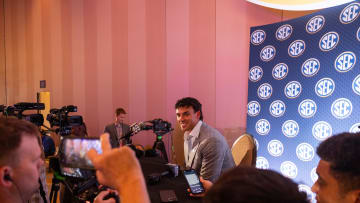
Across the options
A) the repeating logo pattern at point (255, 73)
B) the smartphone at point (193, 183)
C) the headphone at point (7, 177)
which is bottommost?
the smartphone at point (193, 183)

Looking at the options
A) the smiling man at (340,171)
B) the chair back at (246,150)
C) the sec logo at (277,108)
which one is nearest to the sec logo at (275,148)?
the sec logo at (277,108)

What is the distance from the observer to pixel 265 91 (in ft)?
11.4

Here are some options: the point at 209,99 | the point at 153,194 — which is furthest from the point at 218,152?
the point at 209,99

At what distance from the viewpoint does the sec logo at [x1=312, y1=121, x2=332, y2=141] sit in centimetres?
271

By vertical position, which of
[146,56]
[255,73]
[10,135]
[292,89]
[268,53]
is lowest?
[10,135]

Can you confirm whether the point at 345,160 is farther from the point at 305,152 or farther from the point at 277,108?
the point at 277,108

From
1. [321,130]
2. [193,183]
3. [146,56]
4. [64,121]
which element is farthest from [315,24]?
[64,121]

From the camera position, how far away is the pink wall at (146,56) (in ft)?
13.2

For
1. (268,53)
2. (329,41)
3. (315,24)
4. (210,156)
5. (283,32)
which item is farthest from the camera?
(268,53)

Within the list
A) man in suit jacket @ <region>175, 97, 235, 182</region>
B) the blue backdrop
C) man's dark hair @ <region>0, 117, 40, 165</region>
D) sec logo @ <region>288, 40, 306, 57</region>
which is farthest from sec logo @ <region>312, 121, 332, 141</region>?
man's dark hair @ <region>0, 117, 40, 165</region>

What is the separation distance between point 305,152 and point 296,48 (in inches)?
51.0

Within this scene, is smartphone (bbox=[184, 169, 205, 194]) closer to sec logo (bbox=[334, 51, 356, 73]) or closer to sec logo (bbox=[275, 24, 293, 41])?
sec logo (bbox=[334, 51, 356, 73])

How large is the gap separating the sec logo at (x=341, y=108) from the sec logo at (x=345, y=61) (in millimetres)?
327

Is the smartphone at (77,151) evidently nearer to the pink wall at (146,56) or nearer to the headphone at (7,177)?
the headphone at (7,177)
